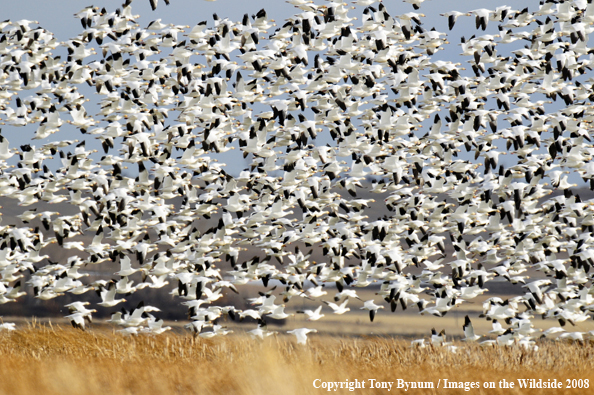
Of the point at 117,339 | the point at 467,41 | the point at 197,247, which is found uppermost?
the point at 467,41

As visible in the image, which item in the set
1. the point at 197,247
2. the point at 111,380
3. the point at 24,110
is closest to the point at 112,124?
the point at 24,110

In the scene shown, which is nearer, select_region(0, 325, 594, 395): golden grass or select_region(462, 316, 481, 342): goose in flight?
select_region(0, 325, 594, 395): golden grass

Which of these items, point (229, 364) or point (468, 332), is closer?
point (229, 364)

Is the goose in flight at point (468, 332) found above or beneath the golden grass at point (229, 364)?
beneath

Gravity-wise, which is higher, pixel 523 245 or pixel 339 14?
pixel 339 14

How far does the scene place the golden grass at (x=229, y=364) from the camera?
14.8m

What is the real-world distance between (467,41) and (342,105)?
20.0ft

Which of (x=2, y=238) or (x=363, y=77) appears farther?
(x=363, y=77)

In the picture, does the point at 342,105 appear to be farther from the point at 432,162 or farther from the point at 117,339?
the point at 117,339

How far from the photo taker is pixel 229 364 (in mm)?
16016

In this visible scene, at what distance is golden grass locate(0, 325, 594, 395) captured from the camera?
1482cm

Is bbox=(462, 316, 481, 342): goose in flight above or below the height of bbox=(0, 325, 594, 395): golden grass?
below

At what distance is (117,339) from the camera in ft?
67.8

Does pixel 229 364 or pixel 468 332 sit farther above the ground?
pixel 229 364
